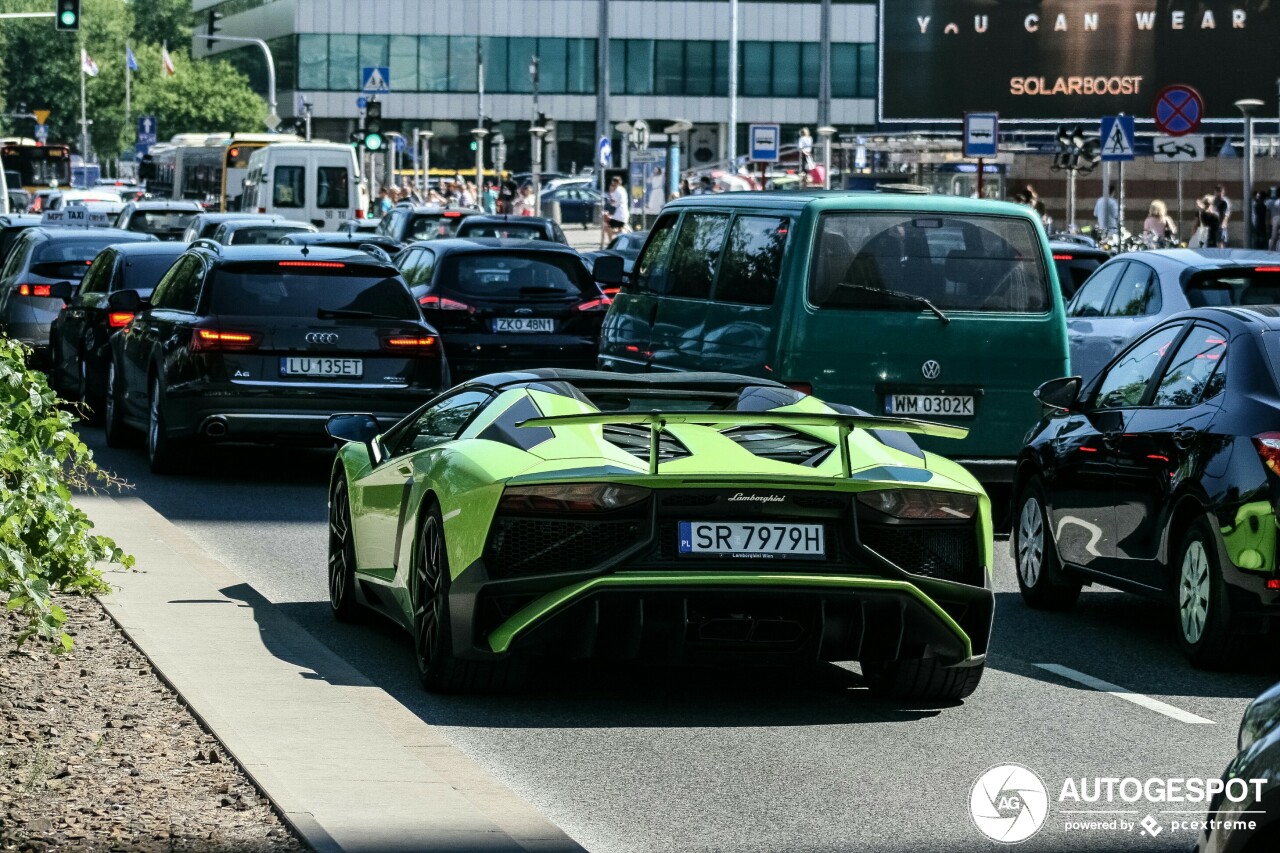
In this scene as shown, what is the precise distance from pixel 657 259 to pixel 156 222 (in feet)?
78.2

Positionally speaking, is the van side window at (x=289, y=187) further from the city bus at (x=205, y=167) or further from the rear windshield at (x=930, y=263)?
the rear windshield at (x=930, y=263)

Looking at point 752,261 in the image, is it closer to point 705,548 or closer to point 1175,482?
point 1175,482

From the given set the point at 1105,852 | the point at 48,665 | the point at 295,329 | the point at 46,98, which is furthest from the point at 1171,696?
the point at 46,98

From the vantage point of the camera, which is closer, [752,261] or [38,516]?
[38,516]

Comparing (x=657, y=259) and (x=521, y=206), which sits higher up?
(x=521, y=206)

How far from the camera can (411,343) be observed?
15812mm

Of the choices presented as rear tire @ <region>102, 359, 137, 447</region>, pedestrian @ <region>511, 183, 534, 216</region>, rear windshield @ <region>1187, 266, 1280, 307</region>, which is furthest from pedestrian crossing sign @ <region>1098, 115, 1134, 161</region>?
pedestrian @ <region>511, 183, 534, 216</region>

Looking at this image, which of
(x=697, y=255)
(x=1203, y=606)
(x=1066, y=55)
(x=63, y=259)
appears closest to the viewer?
(x=1203, y=606)

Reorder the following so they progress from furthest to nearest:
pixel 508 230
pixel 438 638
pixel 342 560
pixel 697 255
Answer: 1. pixel 508 230
2. pixel 697 255
3. pixel 342 560
4. pixel 438 638

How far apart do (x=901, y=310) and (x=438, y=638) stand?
5441 mm

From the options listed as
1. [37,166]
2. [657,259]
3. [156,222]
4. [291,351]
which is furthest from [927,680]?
[37,166]

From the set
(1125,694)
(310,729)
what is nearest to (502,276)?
(1125,694)

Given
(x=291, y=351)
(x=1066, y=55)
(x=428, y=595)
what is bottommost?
(x=428, y=595)

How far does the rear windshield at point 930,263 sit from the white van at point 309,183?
1452 inches
